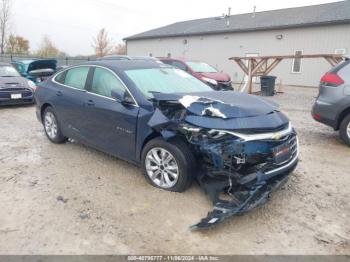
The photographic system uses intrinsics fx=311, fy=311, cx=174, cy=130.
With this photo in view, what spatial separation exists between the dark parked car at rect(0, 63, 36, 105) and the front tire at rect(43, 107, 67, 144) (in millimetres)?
4418

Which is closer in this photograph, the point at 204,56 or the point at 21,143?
the point at 21,143

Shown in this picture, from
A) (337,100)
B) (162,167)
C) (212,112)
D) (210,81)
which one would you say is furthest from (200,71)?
(212,112)

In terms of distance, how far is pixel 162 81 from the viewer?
4469mm

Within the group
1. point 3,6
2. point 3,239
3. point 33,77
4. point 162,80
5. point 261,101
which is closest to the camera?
point 3,239

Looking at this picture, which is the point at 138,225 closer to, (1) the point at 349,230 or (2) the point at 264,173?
(2) the point at 264,173

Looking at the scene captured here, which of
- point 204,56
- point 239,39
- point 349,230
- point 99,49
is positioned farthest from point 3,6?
point 349,230

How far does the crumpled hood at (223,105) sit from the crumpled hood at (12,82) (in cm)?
749

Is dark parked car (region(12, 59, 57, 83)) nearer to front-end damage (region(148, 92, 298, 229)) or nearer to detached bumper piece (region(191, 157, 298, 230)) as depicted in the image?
front-end damage (region(148, 92, 298, 229))

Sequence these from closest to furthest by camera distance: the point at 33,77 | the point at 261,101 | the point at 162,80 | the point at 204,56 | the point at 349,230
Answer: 1. the point at 349,230
2. the point at 261,101
3. the point at 162,80
4. the point at 33,77
5. the point at 204,56

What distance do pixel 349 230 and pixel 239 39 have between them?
21996mm

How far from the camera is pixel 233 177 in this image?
3.31 meters

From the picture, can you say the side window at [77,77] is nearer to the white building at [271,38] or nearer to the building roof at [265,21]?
the white building at [271,38]

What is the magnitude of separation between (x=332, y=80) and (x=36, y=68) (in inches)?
408

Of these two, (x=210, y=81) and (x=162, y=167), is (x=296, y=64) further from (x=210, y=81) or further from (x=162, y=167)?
(x=162, y=167)
